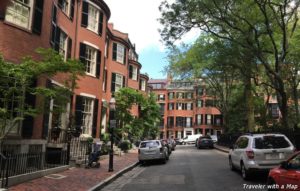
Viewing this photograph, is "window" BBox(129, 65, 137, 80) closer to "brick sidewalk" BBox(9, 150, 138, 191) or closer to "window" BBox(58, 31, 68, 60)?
"window" BBox(58, 31, 68, 60)

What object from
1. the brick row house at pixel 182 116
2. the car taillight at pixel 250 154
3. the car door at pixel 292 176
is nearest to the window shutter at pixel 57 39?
the car taillight at pixel 250 154

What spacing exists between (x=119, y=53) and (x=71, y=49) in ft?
54.8

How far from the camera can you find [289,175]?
9008mm

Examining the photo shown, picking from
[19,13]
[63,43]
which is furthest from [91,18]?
[19,13]

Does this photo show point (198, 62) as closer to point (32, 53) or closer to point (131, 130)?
point (131, 130)

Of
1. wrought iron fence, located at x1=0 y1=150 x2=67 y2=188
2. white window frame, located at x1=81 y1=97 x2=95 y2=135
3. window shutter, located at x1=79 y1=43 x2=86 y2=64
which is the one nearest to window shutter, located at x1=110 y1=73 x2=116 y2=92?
white window frame, located at x1=81 y1=97 x2=95 y2=135

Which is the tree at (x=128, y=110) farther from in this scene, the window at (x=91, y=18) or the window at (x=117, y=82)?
the window at (x=91, y=18)

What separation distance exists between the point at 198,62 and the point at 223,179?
92.0ft

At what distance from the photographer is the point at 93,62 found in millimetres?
29516

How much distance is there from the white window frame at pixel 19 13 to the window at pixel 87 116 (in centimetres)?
1140

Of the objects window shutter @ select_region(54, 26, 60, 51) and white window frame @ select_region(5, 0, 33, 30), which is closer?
white window frame @ select_region(5, 0, 33, 30)

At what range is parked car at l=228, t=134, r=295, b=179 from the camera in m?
14.8

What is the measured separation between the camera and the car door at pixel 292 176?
28.4 feet

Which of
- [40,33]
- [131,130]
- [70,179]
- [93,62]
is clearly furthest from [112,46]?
[70,179]
